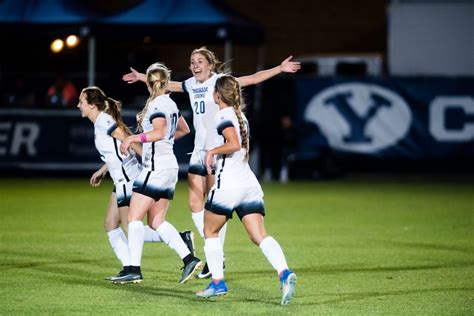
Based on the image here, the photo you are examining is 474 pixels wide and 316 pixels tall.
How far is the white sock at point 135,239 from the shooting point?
1029 cm


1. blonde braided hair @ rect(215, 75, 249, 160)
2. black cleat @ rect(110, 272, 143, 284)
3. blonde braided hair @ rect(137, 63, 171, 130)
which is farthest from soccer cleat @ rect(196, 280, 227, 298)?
blonde braided hair @ rect(137, 63, 171, 130)

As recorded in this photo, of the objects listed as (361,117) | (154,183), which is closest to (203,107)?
(154,183)

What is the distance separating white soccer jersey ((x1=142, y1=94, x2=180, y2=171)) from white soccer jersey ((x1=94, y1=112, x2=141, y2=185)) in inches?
10.3

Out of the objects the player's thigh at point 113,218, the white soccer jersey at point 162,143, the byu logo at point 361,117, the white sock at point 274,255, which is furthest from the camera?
the byu logo at point 361,117

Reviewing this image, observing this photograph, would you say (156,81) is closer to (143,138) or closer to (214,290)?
(143,138)

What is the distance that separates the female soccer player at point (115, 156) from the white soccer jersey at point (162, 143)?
0.26 meters

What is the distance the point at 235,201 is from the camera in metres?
9.38

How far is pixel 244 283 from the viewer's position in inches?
420

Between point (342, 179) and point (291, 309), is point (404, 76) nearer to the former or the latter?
point (342, 179)

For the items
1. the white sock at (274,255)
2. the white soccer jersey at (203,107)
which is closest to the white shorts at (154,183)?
the white soccer jersey at (203,107)

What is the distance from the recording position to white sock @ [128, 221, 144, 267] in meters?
10.3

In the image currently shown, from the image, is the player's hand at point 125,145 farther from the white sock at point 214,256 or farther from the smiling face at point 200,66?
the smiling face at point 200,66

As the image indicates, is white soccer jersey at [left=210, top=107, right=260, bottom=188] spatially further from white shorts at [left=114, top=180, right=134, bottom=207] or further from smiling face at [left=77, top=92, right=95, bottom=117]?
smiling face at [left=77, top=92, right=95, bottom=117]

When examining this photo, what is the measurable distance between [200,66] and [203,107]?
1.51 ft
